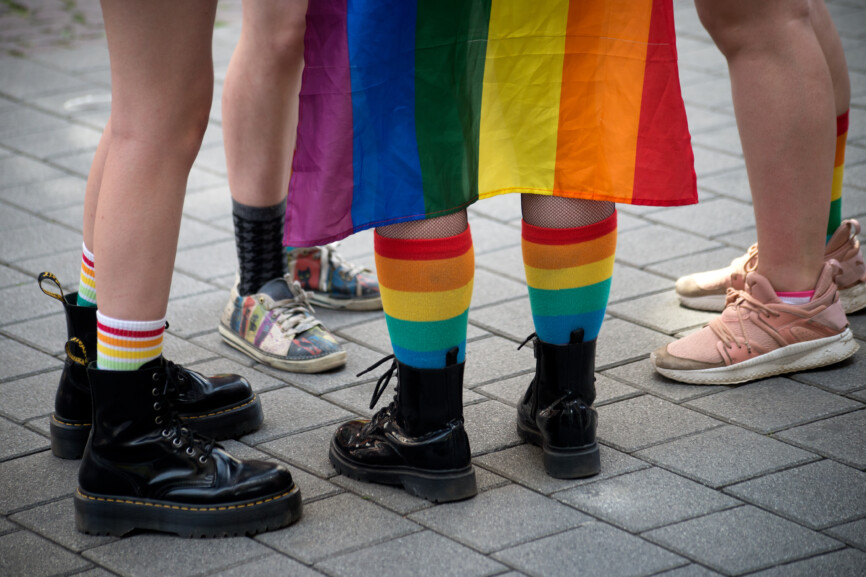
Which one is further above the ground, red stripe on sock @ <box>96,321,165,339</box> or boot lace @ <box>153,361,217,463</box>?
red stripe on sock @ <box>96,321,165,339</box>

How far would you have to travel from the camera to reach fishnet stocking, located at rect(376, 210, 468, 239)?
72.7 inches

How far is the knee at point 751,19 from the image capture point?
2.29 m

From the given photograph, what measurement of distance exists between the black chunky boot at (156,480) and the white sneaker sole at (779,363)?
1.01 m

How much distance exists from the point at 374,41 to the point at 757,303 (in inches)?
47.5

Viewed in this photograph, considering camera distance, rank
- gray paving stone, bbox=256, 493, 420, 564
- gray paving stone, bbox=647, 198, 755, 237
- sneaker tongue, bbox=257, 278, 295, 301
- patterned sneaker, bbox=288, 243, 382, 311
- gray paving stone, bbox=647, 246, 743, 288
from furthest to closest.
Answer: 1. gray paving stone, bbox=647, 198, 755, 237
2. gray paving stone, bbox=647, 246, 743, 288
3. patterned sneaker, bbox=288, 243, 382, 311
4. sneaker tongue, bbox=257, 278, 295, 301
5. gray paving stone, bbox=256, 493, 420, 564

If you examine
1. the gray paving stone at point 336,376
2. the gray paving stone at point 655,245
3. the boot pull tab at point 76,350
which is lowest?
the gray paving stone at point 336,376

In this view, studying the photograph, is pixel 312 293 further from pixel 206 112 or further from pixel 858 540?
pixel 858 540

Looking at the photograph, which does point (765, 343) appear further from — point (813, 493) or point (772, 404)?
point (813, 493)

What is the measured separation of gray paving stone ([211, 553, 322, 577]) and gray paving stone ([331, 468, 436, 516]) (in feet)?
0.79

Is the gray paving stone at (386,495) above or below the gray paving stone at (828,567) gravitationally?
below

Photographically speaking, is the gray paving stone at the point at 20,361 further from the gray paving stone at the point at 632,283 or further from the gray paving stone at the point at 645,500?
the gray paving stone at the point at 632,283

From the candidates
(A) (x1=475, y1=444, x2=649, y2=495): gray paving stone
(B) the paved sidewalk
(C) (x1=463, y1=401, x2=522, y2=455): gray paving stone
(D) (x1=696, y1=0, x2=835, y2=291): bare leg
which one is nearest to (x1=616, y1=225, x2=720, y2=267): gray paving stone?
(B) the paved sidewalk

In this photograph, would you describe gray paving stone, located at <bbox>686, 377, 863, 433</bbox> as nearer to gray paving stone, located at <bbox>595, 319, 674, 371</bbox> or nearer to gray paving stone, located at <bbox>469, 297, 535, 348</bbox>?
gray paving stone, located at <bbox>595, 319, 674, 371</bbox>

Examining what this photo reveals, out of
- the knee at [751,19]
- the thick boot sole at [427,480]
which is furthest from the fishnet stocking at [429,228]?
the knee at [751,19]
